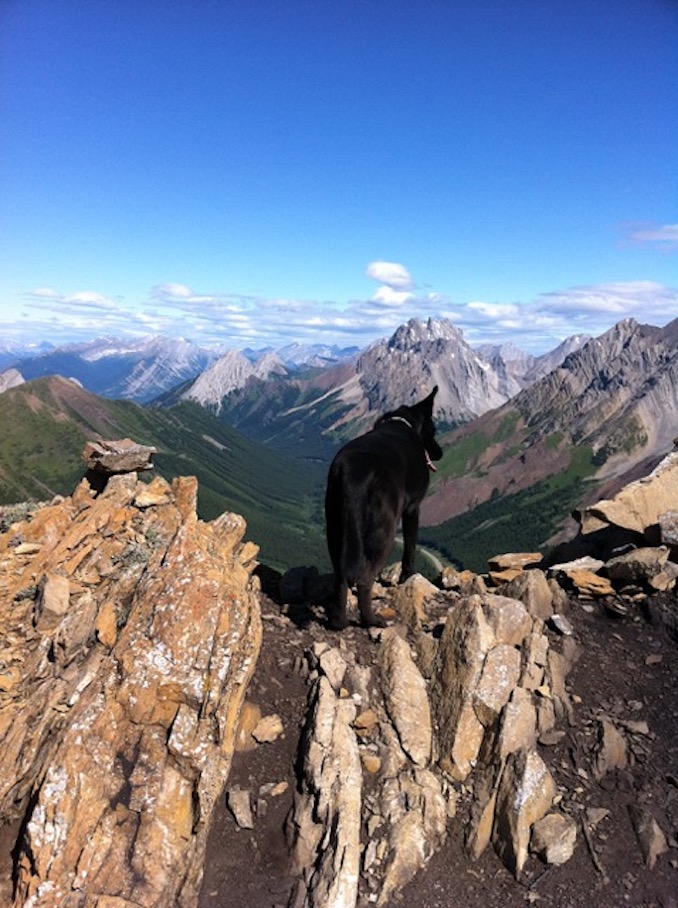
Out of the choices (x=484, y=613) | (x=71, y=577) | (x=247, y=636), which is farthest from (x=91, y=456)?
(x=484, y=613)

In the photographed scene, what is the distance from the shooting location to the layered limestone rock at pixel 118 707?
7129 mm

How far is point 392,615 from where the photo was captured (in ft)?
39.8

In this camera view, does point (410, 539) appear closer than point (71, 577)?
No

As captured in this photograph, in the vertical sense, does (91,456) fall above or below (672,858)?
above

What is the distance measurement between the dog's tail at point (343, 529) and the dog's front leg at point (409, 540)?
9.18 feet

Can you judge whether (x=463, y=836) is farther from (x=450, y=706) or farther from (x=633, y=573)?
(x=633, y=573)

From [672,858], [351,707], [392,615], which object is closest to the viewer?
[672,858]

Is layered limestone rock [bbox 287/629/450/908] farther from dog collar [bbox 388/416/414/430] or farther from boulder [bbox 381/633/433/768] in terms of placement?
dog collar [bbox 388/416/414/430]

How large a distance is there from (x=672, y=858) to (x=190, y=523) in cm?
974

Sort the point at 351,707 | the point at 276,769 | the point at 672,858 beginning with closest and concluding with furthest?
the point at 672,858 < the point at 276,769 < the point at 351,707

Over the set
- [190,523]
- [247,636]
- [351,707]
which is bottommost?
[351,707]

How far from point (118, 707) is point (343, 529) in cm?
486

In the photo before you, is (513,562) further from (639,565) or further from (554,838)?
(554,838)

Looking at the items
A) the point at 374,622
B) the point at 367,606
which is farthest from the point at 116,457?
the point at 374,622
